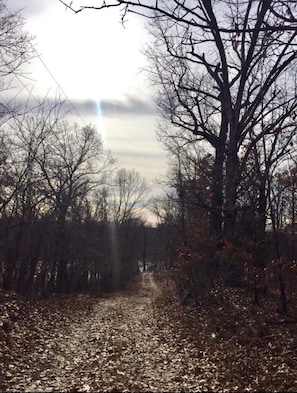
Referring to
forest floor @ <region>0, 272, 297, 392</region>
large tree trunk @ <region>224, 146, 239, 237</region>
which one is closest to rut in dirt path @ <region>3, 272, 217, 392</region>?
forest floor @ <region>0, 272, 297, 392</region>

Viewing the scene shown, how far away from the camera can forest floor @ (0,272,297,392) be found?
22.7ft

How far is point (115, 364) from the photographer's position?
27.6ft

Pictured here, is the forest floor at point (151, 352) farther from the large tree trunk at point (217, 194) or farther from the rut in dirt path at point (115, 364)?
the large tree trunk at point (217, 194)

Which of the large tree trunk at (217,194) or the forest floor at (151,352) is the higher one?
the large tree trunk at (217,194)

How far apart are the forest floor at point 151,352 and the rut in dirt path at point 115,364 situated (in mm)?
16

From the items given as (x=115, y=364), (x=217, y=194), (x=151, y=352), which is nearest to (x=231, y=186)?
(x=217, y=194)

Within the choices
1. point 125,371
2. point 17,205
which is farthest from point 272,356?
point 17,205

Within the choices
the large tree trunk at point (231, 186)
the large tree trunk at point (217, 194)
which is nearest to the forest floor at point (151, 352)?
the large tree trunk at point (231, 186)

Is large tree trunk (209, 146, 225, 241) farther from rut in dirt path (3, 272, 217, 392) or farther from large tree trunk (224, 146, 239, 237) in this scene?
rut in dirt path (3, 272, 217, 392)

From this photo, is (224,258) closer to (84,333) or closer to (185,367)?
(84,333)

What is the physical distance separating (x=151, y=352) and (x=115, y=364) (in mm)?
1510

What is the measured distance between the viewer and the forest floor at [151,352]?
Result: 693 centimetres

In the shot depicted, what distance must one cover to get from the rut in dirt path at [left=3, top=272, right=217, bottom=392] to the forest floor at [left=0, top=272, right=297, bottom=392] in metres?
0.02

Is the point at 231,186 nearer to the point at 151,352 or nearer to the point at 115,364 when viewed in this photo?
the point at 151,352
